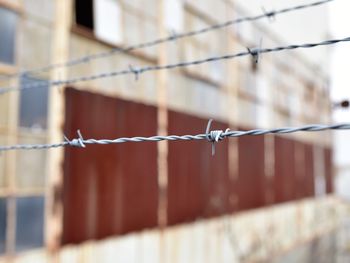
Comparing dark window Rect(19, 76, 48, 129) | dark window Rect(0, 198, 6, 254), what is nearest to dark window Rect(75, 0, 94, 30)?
dark window Rect(19, 76, 48, 129)

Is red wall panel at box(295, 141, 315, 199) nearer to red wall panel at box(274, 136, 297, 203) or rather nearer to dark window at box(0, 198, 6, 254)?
red wall panel at box(274, 136, 297, 203)

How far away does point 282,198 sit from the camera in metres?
13.4

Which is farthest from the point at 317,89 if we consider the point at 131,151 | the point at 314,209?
the point at 131,151

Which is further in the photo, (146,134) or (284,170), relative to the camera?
(284,170)

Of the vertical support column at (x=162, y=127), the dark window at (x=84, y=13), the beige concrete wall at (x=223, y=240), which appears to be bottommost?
the beige concrete wall at (x=223, y=240)

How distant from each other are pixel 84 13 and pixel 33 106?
1983 millimetres

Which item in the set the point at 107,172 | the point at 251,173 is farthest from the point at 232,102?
the point at 107,172

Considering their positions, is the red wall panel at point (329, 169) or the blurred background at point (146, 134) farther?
the red wall panel at point (329, 169)

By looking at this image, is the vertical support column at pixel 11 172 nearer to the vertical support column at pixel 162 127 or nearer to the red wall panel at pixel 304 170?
the vertical support column at pixel 162 127

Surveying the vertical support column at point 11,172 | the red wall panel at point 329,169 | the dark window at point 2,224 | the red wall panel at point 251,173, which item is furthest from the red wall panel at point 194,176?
the red wall panel at point 329,169

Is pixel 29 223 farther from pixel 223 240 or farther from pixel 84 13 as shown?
pixel 223 240

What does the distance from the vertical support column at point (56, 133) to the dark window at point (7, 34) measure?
2.32 feet

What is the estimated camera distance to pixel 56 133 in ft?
20.1

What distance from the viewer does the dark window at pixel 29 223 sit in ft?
18.4
